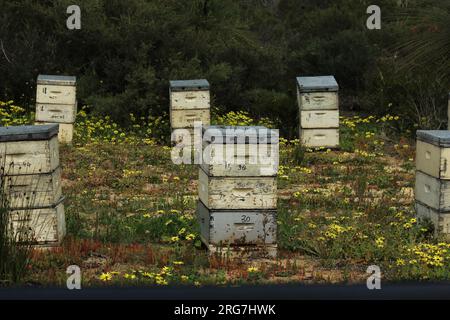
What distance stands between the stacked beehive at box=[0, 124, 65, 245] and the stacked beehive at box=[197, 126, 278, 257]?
4.66 ft

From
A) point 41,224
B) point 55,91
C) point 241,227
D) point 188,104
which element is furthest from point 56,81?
point 241,227

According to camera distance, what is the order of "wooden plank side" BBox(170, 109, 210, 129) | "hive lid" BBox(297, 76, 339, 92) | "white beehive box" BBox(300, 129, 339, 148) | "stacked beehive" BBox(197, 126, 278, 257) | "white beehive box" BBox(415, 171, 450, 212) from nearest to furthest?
"stacked beehive" BBox(197, 126, 278, 257) < "white beehive box" BBox(415, 171, 450, 212) < "wooden plank side" BBox(170, 109, 210, 129) < "hive lid" BBox(297, 76, 339, 92) < "white beehive box" BBox(300, 129, 339, 148)

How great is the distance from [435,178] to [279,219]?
71.5 inches

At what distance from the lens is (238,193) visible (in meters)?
8.23

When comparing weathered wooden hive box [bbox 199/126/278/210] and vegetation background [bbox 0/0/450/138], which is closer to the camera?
weathered wooden hive box [bbox 199/126/278/210]

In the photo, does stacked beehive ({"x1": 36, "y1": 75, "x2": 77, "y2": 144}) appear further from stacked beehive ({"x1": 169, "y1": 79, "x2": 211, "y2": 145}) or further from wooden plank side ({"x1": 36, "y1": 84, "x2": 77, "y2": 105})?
stacked beehive ({"x1": 169, "y1": 79, "x2": 211, "y2": 145})

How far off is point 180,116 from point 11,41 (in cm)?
516

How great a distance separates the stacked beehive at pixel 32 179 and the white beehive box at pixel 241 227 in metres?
1.43

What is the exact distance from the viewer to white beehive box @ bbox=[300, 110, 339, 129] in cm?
1463

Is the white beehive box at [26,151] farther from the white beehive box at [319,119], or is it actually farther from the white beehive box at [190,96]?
the white beehive box at [319,119]

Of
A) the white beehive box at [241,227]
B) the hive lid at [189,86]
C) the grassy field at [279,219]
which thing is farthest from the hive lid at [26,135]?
the hive lid at [189,86]

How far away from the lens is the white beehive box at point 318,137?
1471cm

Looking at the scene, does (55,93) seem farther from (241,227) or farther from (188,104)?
(241,227)

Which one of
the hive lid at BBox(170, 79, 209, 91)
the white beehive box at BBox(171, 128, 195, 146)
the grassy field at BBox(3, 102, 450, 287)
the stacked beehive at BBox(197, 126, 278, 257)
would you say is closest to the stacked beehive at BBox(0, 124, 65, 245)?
the grassy field at BBox(3, 102, 450, 287)
